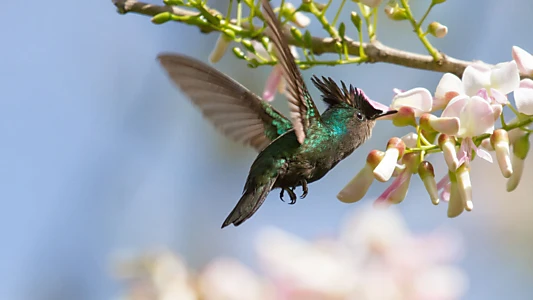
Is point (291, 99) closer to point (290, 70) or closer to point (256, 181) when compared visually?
point (290, 70)

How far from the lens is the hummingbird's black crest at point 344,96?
1960 mm

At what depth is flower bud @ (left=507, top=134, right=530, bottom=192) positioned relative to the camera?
6.05ft

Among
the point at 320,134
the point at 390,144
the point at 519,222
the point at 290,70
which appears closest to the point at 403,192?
the point at 390,144

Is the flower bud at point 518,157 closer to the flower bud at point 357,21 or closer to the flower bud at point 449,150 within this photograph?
the flower bud at point 449,150

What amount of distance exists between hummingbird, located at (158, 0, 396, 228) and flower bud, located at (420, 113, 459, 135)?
14 cm

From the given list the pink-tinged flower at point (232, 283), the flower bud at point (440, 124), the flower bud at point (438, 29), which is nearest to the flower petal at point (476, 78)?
the flower bud at point (440, 124)

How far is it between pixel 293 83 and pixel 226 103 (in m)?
0.26

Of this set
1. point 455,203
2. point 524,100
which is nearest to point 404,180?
point 455,203

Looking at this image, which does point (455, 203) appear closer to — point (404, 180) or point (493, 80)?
point (404, 180)

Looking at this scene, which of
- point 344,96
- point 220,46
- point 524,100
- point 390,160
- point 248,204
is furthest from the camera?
point 220,46

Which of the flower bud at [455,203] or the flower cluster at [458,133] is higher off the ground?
the flower cluster at [458,133]

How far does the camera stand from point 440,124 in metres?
1.73

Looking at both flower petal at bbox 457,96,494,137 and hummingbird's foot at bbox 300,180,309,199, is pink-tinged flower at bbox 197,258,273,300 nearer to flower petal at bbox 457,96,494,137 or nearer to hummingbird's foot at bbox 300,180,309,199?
hummingbird's foot at bbox 300,180,309,199

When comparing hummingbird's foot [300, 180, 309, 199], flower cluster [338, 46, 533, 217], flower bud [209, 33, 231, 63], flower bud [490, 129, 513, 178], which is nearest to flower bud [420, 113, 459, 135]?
flower cluster [338, 46, 533, 217]
